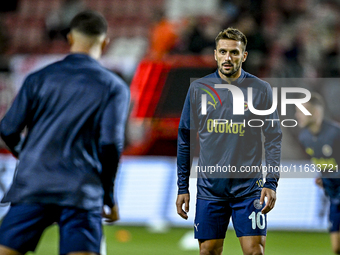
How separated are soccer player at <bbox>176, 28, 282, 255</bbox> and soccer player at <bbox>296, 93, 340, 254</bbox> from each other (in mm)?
1963

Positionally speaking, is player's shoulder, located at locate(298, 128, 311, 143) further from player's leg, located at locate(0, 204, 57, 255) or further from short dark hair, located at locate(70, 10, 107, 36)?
player's leg, located at locate(0, 204, 57, 255)

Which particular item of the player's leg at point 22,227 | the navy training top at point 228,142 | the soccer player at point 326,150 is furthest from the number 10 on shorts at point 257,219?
the soccer player at point 326,150

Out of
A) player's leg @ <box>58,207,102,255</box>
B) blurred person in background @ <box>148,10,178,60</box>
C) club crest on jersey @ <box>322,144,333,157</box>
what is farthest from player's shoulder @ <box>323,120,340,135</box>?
blurred person in background @ <box>148,10,178,60</box>

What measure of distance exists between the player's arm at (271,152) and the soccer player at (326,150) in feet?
6.31

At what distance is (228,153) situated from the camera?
3863mm

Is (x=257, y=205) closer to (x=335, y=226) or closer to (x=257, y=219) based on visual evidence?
(x=257, y=219)

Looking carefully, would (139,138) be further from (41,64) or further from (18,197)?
(18,197)

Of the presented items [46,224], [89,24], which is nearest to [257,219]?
[46,224]

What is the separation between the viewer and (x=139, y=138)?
9461 mm

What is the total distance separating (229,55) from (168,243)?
155 inches

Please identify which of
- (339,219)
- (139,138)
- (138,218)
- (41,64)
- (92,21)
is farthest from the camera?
(41,64)

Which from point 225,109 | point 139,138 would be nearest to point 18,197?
point 225,109

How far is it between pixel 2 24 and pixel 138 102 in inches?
216

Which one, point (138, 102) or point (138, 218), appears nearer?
point (138, 218)
